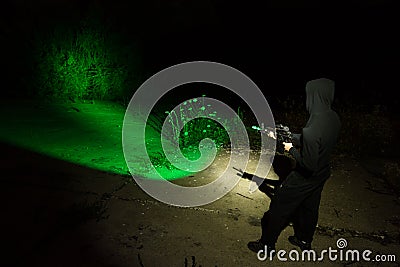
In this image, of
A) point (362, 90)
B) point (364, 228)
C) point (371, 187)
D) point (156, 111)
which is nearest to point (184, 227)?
point (364, 228)

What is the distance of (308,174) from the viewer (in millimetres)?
3234

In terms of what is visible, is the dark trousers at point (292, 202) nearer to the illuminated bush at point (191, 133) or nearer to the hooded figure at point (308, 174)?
the hooded figure at point (308, 174)

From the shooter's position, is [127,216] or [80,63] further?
[80,63]

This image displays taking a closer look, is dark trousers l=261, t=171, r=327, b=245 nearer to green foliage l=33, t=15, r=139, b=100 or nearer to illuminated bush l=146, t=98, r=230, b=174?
illuminated bush l=146, t=98, r=230, b=174

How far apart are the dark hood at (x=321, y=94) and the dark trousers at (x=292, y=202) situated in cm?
65

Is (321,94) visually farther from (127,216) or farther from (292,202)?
(127,216)

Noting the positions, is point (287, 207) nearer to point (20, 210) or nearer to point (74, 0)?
point (20, 210)

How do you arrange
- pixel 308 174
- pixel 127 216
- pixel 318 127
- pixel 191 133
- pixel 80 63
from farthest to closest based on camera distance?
pixel 80 63 → pixel 191 133 → pixel 127 216 → pixel 308 174 → pixel 318 127

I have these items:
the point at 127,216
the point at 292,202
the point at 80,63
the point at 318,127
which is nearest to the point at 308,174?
the point at 292,202

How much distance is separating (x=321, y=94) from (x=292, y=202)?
1.01m

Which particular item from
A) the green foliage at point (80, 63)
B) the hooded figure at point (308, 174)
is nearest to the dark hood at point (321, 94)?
the hooded figure at point (308, 174)

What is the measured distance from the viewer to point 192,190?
475cm

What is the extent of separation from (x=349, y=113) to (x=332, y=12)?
11779 mm

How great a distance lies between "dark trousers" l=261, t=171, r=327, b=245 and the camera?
3.28 metres
